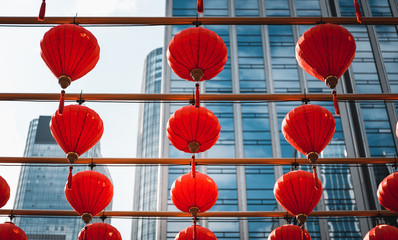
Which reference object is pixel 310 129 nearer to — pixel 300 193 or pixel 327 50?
pixel 300 193

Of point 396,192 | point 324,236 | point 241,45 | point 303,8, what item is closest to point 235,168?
point 324,236

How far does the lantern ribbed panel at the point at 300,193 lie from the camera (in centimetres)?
574

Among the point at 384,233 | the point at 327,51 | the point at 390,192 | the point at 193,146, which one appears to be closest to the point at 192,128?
the point at 193,146

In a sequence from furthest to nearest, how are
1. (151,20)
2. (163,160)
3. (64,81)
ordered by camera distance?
(163,160), (151,20), (64,81)

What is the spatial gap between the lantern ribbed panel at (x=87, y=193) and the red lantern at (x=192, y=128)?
1225 mm

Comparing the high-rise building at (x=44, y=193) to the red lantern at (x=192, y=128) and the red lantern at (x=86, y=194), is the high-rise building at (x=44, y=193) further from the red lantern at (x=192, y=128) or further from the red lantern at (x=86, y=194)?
the red lantern at (x=192, y=128)

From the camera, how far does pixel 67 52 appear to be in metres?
4.97

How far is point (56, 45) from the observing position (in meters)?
4.98

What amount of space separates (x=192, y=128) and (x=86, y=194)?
167 cm

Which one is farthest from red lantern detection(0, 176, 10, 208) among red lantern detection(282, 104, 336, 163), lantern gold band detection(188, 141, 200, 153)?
red lantern detection(282, 104, 336, 163)

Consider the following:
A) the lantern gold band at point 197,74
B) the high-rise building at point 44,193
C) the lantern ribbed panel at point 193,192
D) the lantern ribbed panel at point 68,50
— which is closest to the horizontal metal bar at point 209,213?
the lantern ribbed panel at point 193,192

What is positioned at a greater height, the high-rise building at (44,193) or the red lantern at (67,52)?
the high-rise building at (44,193)

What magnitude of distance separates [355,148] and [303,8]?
35.4 ft

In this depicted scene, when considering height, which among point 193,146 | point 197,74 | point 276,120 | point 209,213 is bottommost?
point 209,213
